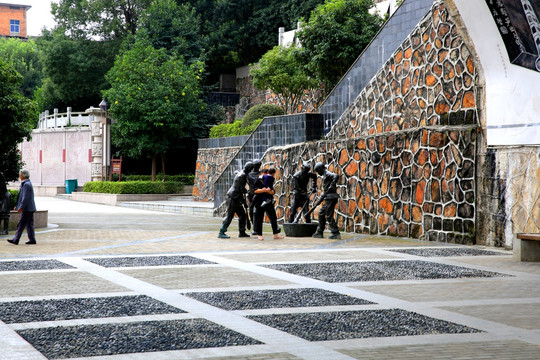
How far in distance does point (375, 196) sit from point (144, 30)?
2745 cm

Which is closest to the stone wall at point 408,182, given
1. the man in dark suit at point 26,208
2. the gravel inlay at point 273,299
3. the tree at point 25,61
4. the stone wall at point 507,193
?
the stone wall at point 507,193

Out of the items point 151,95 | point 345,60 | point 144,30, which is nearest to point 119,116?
point 151,95

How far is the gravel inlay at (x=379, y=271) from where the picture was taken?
10.3m

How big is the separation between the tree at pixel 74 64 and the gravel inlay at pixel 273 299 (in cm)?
3954

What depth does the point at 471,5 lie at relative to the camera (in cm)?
1477

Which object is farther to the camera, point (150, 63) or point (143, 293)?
point (150, 63)

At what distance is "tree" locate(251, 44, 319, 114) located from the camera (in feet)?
109

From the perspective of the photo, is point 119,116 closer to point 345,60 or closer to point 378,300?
point 345,60

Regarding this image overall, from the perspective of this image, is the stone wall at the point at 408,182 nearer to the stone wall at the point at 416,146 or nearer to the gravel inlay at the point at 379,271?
the stone wall at the point at 416,146

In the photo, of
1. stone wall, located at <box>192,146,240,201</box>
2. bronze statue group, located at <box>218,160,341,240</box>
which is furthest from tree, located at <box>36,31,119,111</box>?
bronze statue group, located at <box>218,160,341,240</box>

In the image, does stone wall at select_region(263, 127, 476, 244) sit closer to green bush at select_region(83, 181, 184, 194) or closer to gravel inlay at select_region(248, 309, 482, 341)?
gravel inlay at select_region(248, 309, 482, 341)

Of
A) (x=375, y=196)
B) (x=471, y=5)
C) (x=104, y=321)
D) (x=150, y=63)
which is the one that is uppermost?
(x=150, y=63)

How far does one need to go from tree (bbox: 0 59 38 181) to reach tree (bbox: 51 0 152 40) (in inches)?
1104

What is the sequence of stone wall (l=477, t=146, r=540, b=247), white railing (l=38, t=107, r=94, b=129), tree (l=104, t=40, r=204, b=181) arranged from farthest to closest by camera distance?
white railing (l=38, t=107, r=94, b=129) < tree (l=104, t=40, r=204, b=181) < stone wall (l=477, t=146, r=540, b=247)
